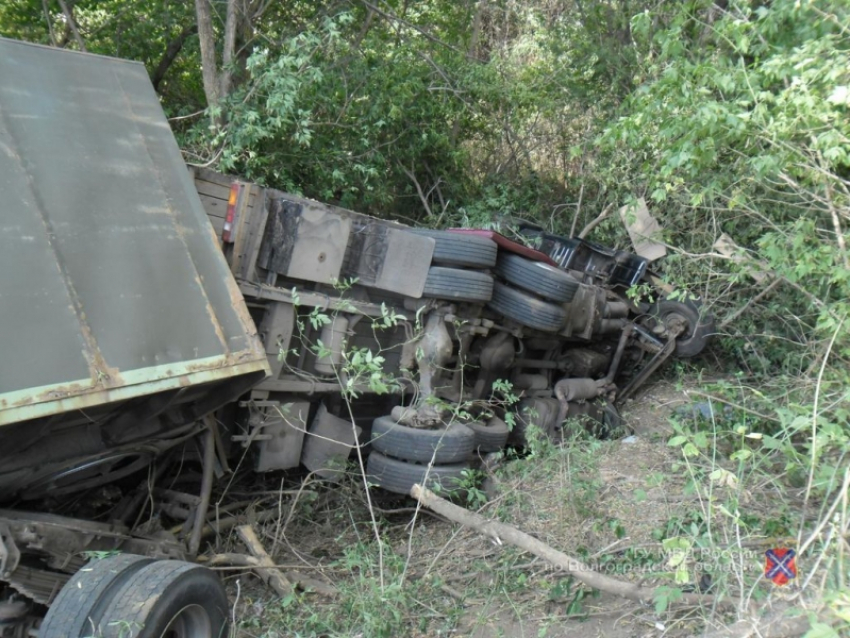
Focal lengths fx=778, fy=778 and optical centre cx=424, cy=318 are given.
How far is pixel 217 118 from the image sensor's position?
737 cm

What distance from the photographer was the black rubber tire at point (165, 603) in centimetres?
294

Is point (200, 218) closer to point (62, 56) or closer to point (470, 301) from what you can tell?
point (62, 56)

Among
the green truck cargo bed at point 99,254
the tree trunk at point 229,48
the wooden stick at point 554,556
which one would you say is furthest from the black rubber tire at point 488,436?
the tree trunk at point 229,48

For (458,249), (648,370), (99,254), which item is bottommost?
(648,370)

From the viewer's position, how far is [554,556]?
11.5 ft

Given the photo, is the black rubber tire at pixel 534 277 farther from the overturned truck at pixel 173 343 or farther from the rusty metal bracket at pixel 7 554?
the rusty metal bracket at pixel 7 554

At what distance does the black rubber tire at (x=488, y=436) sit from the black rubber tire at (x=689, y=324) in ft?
9.17

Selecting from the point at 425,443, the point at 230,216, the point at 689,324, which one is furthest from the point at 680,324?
the point at 230,216

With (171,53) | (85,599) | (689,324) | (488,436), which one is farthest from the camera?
(171,53)

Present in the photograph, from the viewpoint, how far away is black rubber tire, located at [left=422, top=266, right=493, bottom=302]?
16.3 ft

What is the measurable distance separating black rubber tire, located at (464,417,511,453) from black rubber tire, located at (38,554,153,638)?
2558 millimetres

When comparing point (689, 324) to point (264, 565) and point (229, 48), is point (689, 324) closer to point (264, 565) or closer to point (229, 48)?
point (264, 565)

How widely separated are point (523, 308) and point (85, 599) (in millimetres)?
3343

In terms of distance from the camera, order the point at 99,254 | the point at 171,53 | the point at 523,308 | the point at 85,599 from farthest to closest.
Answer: the point at 171,53 < the point at 523,308 < the point at 99,254 < the point at 85,599
